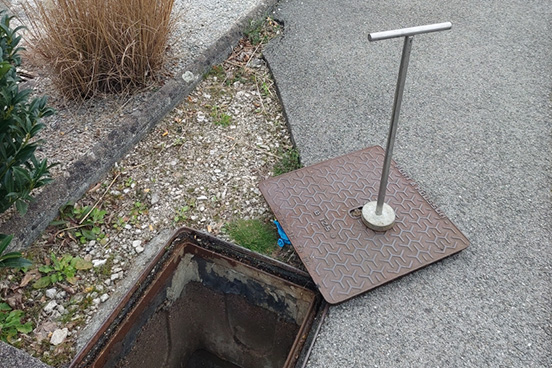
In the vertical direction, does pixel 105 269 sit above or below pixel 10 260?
below

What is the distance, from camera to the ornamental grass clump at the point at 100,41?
8.00 feet

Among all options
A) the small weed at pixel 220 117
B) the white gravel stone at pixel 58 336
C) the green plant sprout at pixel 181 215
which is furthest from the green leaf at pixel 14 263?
the small weed at pixel 220 117

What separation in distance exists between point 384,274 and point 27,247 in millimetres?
1540

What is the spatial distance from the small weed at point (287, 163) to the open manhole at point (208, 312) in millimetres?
546

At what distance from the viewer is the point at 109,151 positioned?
95.7 inches

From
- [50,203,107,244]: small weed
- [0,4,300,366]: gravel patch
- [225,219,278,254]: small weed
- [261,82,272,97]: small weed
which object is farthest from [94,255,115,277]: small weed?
[261,82,272,97]: small weed

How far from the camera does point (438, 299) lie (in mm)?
1899

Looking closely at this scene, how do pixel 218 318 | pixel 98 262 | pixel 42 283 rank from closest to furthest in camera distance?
pixel 42 283 < pixel 98 262 < pixel 218 318

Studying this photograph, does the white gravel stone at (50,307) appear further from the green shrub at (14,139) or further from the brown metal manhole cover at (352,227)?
the brown metal manhole cover at (352,227)

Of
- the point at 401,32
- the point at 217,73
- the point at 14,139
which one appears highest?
the point at 401,32

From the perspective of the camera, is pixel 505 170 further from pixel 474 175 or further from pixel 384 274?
pixel 384 274

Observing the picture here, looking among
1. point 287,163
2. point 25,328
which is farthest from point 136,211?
point 287,163

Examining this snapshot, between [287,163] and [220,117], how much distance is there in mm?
552

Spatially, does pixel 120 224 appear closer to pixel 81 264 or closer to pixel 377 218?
pixel 81 264
